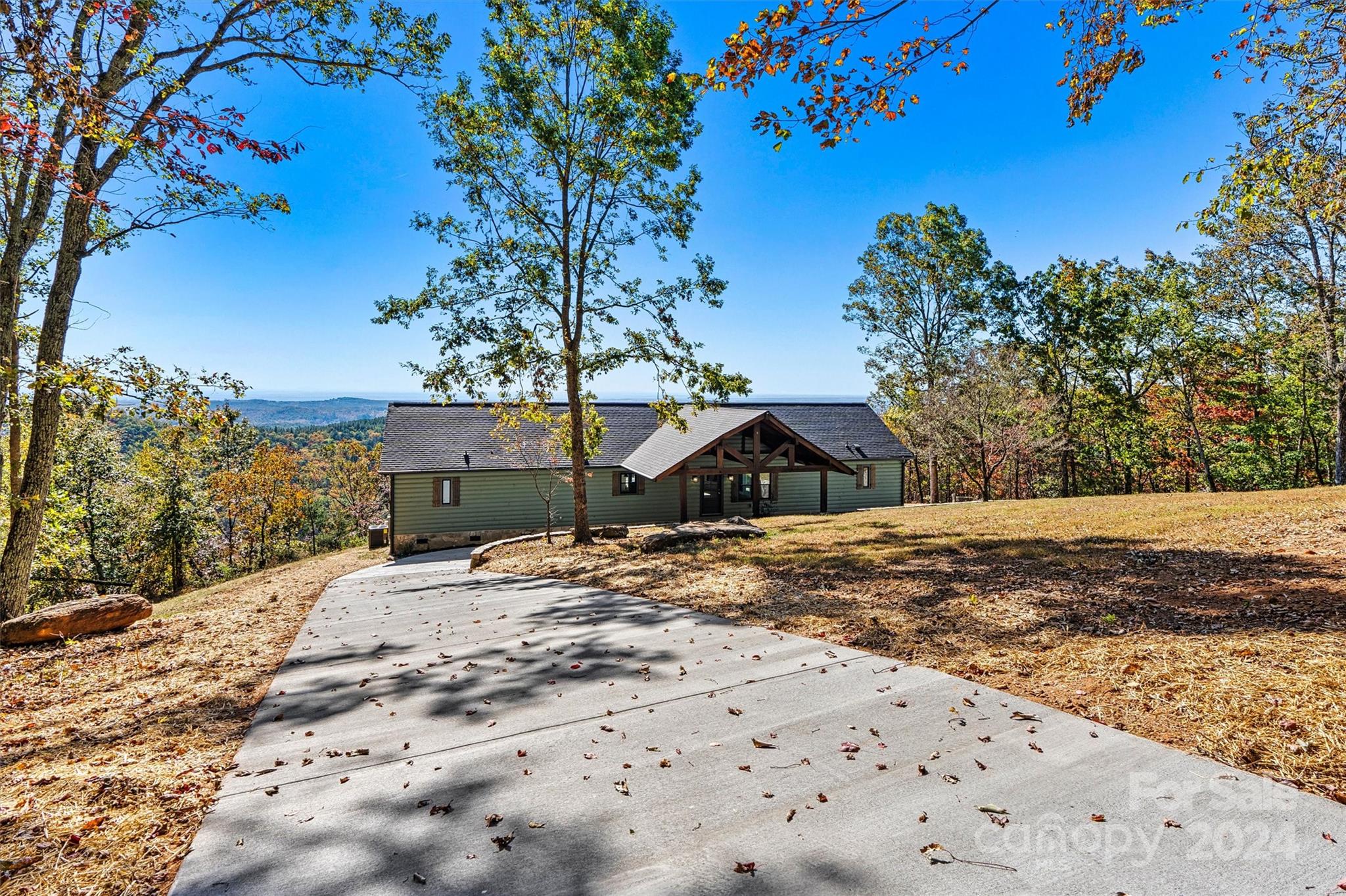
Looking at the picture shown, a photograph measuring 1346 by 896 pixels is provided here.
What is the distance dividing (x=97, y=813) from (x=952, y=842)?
12.8 ft

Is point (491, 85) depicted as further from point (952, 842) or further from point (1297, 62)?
point (952, 842)

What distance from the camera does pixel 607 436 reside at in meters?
24.5

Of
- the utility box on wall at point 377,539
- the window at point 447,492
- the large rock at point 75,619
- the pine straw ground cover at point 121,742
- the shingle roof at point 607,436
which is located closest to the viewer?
the pine straw ground cover at point 121,742

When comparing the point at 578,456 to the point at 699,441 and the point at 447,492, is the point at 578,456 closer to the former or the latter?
the point at 699,441

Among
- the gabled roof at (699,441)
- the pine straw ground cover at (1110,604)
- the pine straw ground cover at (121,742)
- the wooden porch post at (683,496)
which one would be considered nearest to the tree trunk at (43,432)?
the pine straw ground cover at (121,742)

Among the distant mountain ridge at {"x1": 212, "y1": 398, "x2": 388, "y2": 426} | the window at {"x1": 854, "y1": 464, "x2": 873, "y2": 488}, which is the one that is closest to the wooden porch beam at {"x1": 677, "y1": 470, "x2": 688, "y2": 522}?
the window at {"x1": 854, "y1": 464, "x2": 873, "y2": 488}

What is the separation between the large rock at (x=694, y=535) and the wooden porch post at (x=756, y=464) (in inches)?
288

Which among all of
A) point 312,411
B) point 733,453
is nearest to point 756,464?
point 733,453

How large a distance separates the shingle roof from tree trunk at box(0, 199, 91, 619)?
10.1 metres

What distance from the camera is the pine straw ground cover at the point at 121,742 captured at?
2.49 m

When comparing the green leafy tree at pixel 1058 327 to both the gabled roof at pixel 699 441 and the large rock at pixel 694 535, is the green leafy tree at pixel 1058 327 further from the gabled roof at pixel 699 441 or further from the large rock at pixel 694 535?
the large rock at pixel 694 535

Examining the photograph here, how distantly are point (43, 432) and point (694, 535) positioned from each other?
31.7ft

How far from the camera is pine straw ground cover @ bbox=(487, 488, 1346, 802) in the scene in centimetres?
350

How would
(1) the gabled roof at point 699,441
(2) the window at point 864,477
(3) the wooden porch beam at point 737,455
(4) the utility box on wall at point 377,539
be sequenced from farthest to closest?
(2) the window at point 864,477 → (4) the utility box on wall at point 377,539 → (3) the wooden porch beam at point 737,455 → (1) the gabled roof at point 699,441
